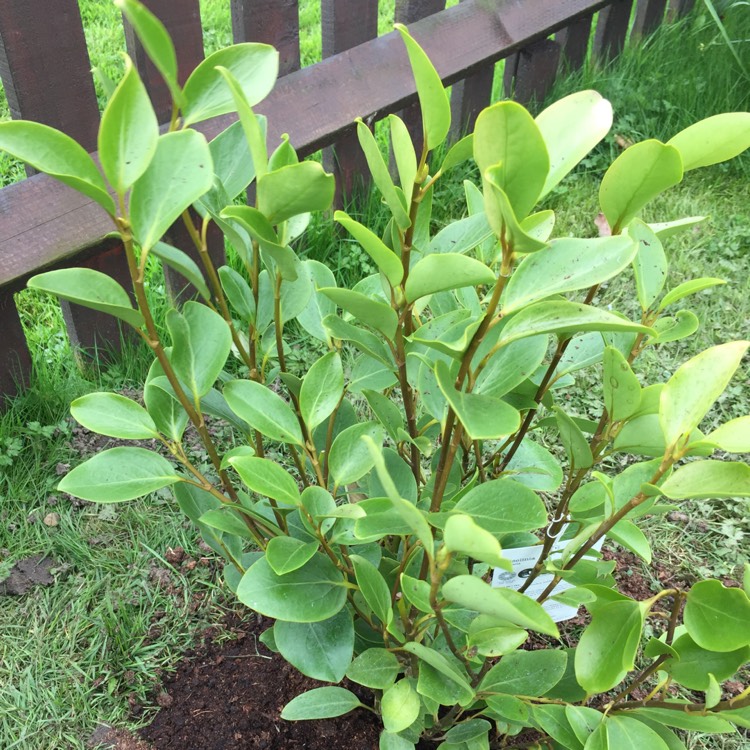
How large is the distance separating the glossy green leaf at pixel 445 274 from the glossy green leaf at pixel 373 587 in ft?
1.09

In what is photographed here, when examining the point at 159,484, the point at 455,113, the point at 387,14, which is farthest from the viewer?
the point at 387,14

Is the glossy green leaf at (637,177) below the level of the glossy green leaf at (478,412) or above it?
above

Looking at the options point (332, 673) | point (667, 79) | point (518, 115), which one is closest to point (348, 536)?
point (332, 673)

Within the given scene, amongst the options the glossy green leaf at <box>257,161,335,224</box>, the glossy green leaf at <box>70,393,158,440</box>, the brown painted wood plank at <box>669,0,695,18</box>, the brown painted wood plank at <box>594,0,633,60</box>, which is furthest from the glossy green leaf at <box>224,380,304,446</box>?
the brown painted wood plank at <box>669,0,695,18</box>

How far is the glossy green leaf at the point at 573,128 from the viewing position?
66 centimetres

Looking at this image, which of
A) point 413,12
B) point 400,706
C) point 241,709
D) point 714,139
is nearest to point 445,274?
point 714,139

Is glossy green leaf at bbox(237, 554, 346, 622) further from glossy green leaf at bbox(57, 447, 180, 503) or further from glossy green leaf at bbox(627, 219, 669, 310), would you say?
glossy green leaf at bbox(627, 219, 669, 310)

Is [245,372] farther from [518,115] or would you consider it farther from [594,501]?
[518,115]

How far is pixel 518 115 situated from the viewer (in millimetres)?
517

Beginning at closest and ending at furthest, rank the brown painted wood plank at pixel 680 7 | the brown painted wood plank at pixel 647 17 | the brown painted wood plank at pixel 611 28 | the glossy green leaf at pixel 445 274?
the glossy green leaf at pixel 445 274
the brown painted wood plank at pixel 611 28
the brown painted wood plank at pixel 647 17
the brown painted wood plank at pixel 680 7

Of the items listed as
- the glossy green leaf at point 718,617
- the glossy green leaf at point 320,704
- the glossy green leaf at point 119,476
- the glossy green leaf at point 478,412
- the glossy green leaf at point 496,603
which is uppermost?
the glossy green leaf at point 478,412

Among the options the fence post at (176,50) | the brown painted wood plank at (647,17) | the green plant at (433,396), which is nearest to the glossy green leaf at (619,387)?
the green plant at (433,396)

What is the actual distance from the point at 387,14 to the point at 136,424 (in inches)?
131

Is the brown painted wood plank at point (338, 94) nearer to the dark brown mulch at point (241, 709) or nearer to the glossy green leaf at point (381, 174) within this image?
the dark brown mulch at point (241, 709)
